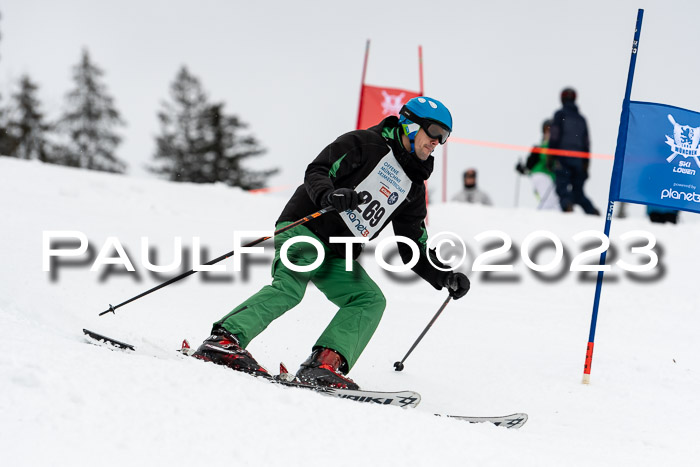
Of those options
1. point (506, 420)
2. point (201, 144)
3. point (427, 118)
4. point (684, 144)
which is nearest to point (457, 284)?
point (506, 420)

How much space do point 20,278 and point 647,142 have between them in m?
4.54

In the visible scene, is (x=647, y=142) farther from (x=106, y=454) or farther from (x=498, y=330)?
(x=106, y=454)

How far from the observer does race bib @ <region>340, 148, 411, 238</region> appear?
12.2 feet

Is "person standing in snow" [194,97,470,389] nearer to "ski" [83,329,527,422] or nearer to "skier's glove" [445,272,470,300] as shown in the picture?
"ski" [83,329,527,422]

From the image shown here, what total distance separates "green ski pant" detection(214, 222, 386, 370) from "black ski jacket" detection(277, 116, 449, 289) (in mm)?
93

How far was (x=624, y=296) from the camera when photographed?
741cm

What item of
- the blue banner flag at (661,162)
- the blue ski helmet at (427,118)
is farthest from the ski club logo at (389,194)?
the blue banner flag at (661,162)

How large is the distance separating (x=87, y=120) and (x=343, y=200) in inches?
1283

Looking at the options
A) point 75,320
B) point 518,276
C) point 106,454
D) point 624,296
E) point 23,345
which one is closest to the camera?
point 106,454

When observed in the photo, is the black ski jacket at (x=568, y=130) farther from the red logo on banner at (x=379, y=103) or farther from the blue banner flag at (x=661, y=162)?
the blue banner flag at (x=661, y=162)

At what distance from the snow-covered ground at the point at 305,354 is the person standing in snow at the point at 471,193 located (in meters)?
0.97

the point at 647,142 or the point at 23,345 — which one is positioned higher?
the point at 647,142

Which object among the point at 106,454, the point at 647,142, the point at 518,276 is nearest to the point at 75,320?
the point at 106,454

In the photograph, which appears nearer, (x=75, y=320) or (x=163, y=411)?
(x=163, y=411)
